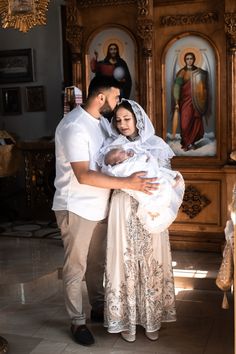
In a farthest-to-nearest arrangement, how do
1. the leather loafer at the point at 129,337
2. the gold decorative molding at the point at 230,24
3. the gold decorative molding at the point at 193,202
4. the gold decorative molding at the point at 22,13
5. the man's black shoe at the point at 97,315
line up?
1. the gold decorative molding at the point at 193,202
2. the gold decorative molding at the point at 230,24
3. the gold decorative molding at the point at 22,13
4. the man's black shoe at the point at 97,315
5. the leather loafer at the point at 129,337

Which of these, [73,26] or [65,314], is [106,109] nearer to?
[65,314]

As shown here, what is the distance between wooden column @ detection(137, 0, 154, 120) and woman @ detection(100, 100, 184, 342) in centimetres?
153

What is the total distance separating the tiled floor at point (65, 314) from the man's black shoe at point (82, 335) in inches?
1.3

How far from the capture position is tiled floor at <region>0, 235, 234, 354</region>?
302 centimetres

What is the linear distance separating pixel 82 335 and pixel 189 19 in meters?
2.66

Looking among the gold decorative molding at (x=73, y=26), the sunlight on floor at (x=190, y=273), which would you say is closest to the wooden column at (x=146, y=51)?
the gold decorative molding at (x=73, y=26)

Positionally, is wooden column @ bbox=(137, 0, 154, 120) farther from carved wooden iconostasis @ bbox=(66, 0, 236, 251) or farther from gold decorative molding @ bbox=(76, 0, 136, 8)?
gold decorative molding @ bbox=(76, 0, 136, 8)

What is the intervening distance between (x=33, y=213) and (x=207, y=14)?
294cm

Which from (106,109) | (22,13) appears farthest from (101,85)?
(22,13)

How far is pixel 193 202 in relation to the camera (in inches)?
182

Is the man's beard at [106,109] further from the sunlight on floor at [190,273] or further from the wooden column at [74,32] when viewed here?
the wooden column at [74,32]

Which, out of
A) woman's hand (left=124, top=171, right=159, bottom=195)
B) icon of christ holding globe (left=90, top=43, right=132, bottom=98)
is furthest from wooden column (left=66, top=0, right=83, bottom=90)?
woman's hand (left=124, top=171, right=159, bottom=195)

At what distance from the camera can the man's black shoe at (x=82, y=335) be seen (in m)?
3.04

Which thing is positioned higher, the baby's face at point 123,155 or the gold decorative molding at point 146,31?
the gold decorative molding at point 146,31
